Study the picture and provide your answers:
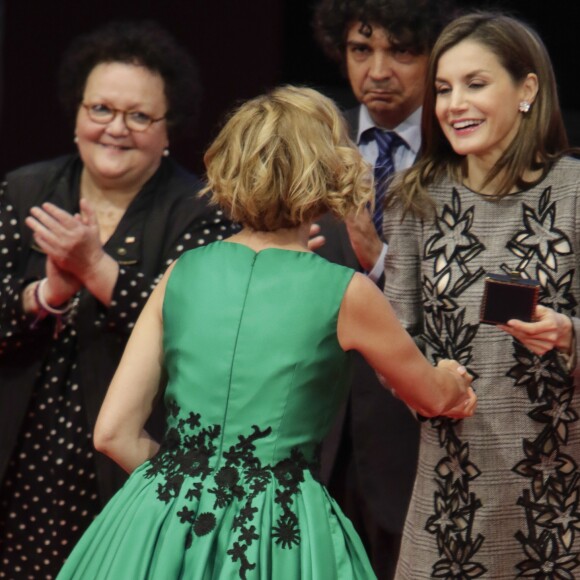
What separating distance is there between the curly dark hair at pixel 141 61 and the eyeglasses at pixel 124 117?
0.09 metres

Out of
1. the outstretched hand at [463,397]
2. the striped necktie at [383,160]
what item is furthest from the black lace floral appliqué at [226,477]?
the striped necktie at [383,160]

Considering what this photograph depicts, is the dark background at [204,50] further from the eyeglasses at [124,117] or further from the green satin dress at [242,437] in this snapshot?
the green satin dress at [242,437]

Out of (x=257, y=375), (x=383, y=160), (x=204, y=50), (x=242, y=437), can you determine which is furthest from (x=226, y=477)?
(x=204, y=50)

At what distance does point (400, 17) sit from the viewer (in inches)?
139

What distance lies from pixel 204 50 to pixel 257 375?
8.15 feet

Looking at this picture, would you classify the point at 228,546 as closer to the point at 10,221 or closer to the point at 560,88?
the point at 10,221

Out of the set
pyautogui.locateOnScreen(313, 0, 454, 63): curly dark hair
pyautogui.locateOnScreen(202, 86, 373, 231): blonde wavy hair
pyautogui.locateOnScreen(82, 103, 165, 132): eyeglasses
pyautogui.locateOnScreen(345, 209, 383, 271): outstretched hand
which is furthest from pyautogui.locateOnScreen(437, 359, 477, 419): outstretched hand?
pyautogui.locateOnScreen(82, 103, 165, 132): eyeglasses

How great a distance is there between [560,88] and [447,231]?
161 centimetres

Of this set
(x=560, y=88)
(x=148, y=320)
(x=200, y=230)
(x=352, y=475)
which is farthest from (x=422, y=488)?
(x=560, y=88)

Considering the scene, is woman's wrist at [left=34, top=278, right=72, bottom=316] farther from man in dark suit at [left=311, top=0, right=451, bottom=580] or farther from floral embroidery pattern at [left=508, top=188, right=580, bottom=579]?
floral embroidery pattern at [left=508, top=188, right=580, bottom=579]

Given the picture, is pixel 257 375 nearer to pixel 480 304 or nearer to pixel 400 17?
pixel 480 304

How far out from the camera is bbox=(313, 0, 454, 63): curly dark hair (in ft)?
11.6

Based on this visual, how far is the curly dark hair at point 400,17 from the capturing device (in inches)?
139

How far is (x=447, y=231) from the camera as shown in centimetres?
298
